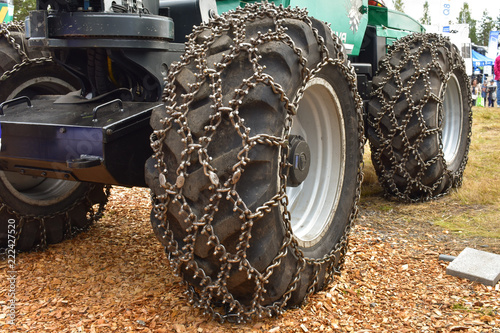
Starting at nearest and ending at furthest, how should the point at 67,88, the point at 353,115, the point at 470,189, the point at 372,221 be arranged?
1. the point at 353,115
2. the point at 67,88
3. the point at 372,221
4. the point at 470,189

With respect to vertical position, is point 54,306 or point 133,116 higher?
point 133,116

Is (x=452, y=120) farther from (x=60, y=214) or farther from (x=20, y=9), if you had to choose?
(x=20, y=9)

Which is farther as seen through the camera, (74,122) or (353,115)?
(353,115)

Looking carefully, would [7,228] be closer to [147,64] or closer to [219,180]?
[147,64]

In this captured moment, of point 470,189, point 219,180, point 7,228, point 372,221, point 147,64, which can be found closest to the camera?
point 219,180

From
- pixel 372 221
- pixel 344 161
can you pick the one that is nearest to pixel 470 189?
Answer: pixel 372 221

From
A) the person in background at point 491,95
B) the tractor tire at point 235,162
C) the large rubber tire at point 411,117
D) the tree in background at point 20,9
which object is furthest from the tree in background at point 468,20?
the tractor tire at point 235,162

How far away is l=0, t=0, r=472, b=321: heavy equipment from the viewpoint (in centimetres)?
227

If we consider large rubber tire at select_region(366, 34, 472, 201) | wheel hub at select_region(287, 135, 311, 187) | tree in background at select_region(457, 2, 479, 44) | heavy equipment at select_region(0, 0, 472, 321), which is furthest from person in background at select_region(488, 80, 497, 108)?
tree in background at select_region(457, 2, 479, 44)

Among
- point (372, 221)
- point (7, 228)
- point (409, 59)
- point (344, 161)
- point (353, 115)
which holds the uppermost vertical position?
point (409, 59)

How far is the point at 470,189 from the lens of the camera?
5320mm

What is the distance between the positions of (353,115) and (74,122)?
1.66m

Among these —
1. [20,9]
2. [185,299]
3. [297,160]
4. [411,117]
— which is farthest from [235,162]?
[20,9]

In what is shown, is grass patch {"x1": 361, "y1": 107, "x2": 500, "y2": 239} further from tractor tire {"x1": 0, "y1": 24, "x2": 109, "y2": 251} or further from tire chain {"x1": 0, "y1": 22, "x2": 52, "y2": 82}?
tire chain {"x1": 0, "y1": 22, "x2": 52, "y2": 82}
